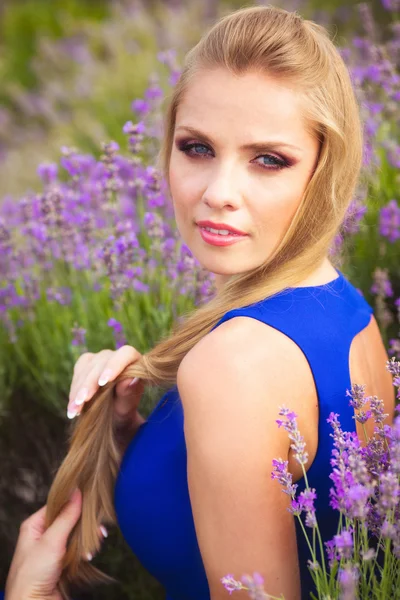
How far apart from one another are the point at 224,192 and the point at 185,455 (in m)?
0.59

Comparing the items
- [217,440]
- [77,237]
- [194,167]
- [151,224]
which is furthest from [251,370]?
[77,237]

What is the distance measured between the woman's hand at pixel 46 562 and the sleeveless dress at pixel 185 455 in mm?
137

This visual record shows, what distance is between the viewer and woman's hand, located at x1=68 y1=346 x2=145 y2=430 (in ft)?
5.73

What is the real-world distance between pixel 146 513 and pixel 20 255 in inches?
58.7

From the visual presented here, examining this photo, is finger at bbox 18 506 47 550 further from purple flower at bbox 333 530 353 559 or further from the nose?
purple flower at bbox 333 530 353 559

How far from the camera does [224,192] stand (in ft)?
4.98

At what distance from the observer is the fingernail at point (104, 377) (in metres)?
1.72

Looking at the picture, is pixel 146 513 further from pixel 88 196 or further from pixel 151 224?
pixel 88 196

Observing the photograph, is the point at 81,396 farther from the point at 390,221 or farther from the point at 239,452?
the point at 390,221

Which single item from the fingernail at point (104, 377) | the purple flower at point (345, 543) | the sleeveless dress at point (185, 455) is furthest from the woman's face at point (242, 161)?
the purple flower at point (345, 543)

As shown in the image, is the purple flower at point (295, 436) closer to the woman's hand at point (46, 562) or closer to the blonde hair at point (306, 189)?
the blonde hair at point (306, 189)

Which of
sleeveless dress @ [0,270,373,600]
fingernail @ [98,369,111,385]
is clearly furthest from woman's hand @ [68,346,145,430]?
sleeveless dress @ [0,270,373,600]

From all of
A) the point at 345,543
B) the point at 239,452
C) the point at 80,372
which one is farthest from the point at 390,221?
the point at 345,543

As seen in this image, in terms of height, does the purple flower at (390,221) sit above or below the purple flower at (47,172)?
below
